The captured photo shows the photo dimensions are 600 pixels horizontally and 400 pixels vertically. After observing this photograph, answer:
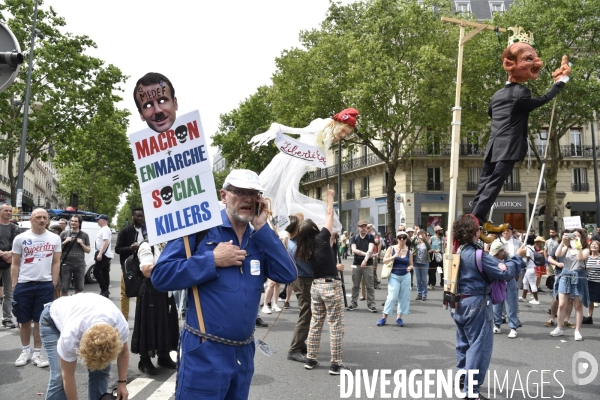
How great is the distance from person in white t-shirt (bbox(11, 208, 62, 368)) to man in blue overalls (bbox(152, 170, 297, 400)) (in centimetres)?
420

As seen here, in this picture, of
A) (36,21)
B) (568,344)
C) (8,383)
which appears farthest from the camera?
(36,21)

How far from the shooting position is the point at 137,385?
5.67 metres

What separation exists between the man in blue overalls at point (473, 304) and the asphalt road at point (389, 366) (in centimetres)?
54

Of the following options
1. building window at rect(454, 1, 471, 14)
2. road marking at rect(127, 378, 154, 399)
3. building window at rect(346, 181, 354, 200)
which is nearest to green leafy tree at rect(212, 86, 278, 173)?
building window at rect(346, 181, 354, 200)

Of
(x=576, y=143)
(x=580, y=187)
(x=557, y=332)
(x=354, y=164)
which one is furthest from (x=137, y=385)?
(x=576, y=143)

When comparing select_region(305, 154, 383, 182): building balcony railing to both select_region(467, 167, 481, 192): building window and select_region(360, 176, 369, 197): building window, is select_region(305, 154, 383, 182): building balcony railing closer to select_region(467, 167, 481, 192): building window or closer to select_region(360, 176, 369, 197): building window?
select_region(360, 176, 369, 197): building window

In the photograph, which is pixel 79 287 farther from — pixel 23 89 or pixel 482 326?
pixel 23 89

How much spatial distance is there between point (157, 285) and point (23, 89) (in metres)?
22.9

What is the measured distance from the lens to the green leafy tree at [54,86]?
74.0 ft

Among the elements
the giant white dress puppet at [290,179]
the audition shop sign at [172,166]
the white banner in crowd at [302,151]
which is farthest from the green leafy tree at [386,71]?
the audition shop sign at [172,166]

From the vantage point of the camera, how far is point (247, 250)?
3.19m

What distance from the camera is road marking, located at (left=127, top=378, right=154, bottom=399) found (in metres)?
5.43

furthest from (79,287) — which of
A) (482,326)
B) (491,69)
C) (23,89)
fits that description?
(491,69)

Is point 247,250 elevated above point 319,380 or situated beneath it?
elevated above
